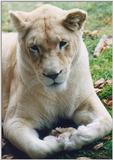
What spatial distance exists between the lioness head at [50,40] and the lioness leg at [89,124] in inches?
9.7

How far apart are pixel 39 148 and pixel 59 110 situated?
0.30 m

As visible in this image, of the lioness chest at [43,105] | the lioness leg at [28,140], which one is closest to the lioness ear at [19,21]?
the lioness chest at [43,105]

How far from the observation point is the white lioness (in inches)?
110

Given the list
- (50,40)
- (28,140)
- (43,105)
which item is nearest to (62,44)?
(50,40)

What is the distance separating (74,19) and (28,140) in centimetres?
65

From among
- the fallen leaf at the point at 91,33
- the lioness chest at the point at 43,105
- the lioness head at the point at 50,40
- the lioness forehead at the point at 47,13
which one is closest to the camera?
the lioness head at the point at 50,40

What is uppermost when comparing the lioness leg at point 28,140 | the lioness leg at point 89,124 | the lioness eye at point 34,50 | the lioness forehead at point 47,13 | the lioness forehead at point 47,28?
the lioness forehead at point 47,13

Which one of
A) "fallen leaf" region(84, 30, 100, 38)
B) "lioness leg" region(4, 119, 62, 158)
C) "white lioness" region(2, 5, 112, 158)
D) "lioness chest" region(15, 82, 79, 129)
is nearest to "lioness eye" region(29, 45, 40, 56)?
"white lioness" region(2, 5, 112, 158)

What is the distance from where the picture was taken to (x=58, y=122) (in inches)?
121

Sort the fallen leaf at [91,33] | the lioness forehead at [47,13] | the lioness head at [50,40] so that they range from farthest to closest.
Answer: the fallen leaf at [91,33] → the lioness forehead at [47,13] → the lioness head at [50,40]

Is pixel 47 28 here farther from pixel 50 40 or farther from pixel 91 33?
pixel 91 33

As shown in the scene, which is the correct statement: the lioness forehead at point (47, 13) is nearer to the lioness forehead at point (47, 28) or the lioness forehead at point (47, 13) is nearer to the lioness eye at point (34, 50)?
the lioness forehead at point (47, 28)

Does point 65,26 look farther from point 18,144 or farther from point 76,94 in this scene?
point 18,144

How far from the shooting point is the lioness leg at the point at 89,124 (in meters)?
2.82
